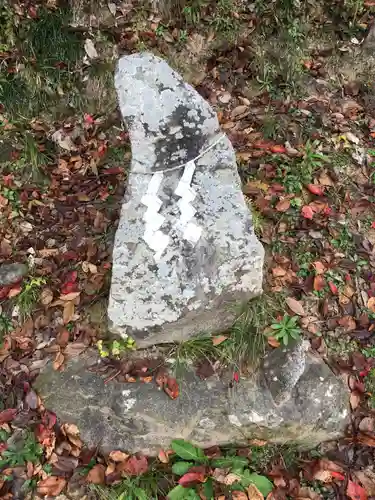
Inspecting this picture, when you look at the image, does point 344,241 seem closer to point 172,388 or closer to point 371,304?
point 371,304

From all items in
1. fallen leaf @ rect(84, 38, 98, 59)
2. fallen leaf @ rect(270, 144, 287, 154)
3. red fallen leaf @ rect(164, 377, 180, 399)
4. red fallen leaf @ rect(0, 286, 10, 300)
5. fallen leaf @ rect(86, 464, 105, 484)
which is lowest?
fallen leaf @ rect(86, 464, 105, 484)

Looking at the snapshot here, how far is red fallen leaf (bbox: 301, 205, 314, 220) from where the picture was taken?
3840mm

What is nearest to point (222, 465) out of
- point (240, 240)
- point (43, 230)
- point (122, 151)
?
point (240, 240)

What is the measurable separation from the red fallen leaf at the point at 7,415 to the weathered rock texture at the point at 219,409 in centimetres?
24

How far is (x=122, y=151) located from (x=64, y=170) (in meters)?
0.63

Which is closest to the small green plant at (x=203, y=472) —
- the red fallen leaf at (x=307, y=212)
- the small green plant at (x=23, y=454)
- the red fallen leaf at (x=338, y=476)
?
the red fallen leaf at (x=338, y=476)

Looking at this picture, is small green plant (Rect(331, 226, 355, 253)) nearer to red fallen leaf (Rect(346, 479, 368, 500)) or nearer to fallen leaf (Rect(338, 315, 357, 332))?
fallen leaf (Rect(338, 315, 357, 332))

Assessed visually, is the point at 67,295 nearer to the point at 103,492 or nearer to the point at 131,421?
the point at 131,421

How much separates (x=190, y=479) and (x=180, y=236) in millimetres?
1545

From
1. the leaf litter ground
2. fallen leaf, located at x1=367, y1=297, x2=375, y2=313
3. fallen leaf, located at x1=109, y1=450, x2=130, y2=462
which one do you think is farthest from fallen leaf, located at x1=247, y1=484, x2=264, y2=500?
fallen leaf, located at x1=367, y1=297, x2=375, y2=313

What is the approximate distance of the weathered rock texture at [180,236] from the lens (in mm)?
2959

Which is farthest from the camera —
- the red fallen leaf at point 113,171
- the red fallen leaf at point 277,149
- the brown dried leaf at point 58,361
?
the red fallen leaf at point 113,171

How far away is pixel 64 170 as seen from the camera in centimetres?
467

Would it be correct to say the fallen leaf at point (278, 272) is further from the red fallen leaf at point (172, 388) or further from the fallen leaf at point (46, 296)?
the fallen leaf at point (46, 296)
